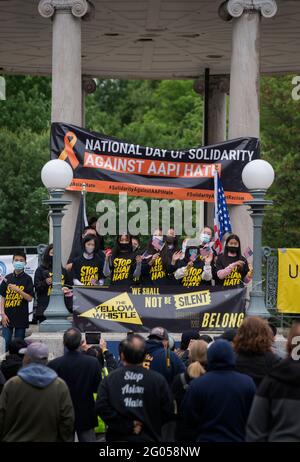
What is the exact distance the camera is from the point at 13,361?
14359mm

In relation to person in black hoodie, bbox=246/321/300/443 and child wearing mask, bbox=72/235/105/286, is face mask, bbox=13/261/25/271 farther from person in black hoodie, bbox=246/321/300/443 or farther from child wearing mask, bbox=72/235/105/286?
person in black hoodie, bbox=246/321/300/443

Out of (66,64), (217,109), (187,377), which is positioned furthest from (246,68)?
(187,377)

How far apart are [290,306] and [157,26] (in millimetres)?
9218

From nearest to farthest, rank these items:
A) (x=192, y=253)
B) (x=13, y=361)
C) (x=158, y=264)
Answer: (x=13, y=361)
(x=158, y=264)
(x=192, y=253)

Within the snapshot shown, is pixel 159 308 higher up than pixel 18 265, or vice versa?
pixel 18 265

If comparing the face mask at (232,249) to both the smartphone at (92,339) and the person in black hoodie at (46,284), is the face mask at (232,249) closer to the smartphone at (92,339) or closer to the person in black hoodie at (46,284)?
the person in black hoodie at (46,284)

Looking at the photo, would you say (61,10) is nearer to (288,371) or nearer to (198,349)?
(198,349)

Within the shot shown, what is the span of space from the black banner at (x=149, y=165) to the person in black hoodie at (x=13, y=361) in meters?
9.10

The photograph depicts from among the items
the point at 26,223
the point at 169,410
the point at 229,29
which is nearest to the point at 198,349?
the point at 169,410

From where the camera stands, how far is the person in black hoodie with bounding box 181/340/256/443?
11.1m

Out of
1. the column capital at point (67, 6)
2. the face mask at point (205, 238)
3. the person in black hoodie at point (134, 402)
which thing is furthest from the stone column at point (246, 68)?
the person in black hoodie at point (134, 402)

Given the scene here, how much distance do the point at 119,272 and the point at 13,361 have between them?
7268 millimetres

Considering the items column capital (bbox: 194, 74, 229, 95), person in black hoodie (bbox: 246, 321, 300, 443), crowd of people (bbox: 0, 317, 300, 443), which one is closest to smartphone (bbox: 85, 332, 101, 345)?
crowd of people (bbox: 0, 317, 300, 443)

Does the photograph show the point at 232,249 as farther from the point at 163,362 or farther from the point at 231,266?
the point at 163,362
